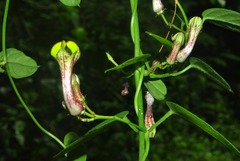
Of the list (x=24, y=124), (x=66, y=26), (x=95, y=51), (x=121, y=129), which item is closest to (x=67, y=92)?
(x=95, y=51)

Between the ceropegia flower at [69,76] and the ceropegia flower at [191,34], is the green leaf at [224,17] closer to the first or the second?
the ceropegia flower at [191,34]

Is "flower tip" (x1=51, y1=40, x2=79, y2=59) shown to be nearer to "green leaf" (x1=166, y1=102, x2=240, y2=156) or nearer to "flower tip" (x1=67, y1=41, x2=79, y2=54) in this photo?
"flower tip" (x1=67, y1=41, x2=79, y2=54)

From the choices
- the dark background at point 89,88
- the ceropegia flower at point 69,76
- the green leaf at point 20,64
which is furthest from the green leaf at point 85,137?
the dark background at point 89,88

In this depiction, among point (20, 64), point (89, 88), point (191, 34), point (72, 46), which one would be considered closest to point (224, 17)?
point (191, 34)

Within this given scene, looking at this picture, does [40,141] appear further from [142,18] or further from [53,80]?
[142,18]

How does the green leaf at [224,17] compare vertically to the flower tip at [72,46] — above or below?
below

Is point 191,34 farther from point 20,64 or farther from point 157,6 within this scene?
point 20,64
